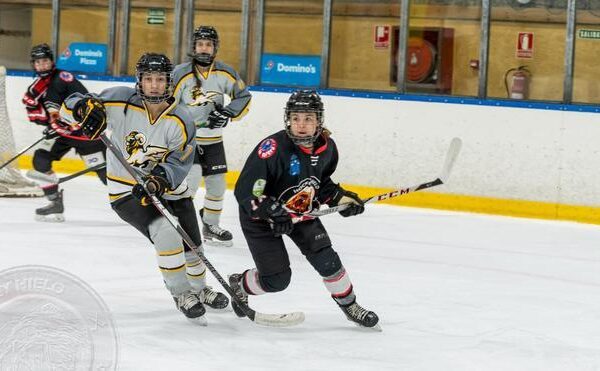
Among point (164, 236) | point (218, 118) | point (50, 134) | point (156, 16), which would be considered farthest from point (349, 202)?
point (156, 16)

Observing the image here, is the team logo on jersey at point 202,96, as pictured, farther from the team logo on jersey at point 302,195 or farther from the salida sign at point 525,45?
the salida sign at point 525,45

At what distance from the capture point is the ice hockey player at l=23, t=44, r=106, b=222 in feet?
22.2

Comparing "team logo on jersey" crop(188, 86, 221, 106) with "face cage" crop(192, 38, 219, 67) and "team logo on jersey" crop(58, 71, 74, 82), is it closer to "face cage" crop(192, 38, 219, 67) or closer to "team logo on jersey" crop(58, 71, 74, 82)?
"face cage" crop(192, 38, 219, 67)

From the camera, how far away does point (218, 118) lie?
19.9 ft

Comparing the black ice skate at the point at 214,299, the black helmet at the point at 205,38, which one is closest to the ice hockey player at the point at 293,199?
the black ice skate at the point at 214,299

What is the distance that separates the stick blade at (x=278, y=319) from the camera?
432 cm

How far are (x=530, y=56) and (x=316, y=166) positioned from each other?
4190mm

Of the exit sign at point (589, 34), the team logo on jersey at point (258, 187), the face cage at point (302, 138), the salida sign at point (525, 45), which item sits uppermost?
the exit sign at point (589, 34)

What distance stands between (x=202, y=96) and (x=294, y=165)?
2.16 metres

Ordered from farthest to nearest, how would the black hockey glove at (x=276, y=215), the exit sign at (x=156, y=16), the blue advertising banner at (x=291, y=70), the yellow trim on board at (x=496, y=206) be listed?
1. the exit sign at (x=156, y=16)
2. the blue advertising banner at (x=291, y=70)
3. the yellow trim on board at (x=496, y=206)
4. the black hockey glove at (x=276, y=215)

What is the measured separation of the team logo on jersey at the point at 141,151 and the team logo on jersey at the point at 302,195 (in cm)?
50

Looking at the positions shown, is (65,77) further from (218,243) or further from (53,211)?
(218,243)

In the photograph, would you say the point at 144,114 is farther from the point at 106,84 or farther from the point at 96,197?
the point at 106,84
